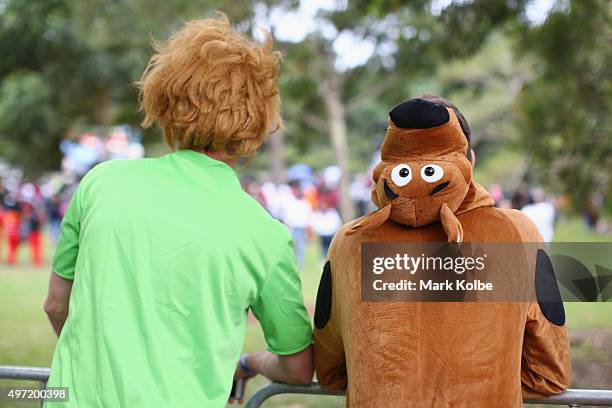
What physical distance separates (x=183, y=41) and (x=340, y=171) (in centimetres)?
2089

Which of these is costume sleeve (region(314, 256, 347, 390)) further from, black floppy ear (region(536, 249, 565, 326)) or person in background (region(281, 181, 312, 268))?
person in background (region(281, 181, 312, 268))

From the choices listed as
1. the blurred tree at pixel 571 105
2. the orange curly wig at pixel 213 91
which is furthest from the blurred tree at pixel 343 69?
the orange curly wig at pixel 213 91

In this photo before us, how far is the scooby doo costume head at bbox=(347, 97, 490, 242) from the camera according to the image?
1.93 m

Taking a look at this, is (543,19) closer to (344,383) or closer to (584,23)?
(584,23)

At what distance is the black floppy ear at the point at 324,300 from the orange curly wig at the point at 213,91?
1.36 ft

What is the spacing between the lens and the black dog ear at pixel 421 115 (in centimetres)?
194

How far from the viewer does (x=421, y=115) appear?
1.94m

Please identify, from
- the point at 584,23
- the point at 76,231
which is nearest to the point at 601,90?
the point at 584,23

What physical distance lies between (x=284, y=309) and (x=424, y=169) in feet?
1.72

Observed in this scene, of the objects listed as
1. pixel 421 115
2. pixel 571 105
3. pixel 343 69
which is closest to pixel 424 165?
pixel 421 115

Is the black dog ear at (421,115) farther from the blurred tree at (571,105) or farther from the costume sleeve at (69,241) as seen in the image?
the blurred tree at (571,105)

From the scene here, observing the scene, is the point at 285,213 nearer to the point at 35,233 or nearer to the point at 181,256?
the point at 35,233

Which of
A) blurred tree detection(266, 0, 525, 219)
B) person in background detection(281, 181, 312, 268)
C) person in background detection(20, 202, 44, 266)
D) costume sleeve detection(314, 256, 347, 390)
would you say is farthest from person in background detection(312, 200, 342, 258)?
costume sleeve detection(314, 256, 347, 390)

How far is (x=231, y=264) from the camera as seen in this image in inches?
75.4
